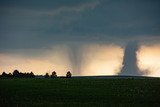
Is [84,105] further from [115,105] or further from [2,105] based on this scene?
[2,105]

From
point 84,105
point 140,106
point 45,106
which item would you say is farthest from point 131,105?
point 45,106

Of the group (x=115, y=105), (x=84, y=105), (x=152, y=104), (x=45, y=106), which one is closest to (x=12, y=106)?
(x=45, y=106)

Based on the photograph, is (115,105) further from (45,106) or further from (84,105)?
(45,106)

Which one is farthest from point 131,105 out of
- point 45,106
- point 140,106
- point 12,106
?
point 12,106

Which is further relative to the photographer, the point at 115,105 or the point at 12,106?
the point at 115,105

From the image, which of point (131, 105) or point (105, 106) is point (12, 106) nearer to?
point (105, 106)

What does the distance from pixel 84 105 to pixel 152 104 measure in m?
6.60

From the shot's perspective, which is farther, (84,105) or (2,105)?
(84,105)

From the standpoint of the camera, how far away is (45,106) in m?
38.8

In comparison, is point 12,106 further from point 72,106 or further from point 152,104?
point 152,104

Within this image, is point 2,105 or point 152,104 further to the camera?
point 152,104

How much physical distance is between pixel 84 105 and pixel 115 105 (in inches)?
116

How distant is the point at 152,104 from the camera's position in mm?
40688

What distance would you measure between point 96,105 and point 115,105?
1.83 meters
